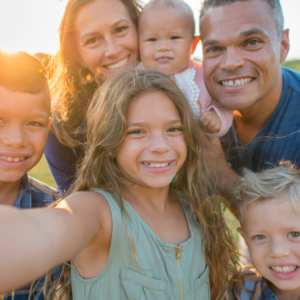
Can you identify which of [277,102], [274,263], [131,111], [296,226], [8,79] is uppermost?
[8,79]

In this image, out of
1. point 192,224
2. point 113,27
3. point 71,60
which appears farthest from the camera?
point 71,60

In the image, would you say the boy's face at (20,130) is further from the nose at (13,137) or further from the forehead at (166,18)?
the forehead at (166,18)

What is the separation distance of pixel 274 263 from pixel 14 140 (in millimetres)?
1958

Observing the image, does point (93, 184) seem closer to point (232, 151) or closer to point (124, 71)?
point (124, 71)

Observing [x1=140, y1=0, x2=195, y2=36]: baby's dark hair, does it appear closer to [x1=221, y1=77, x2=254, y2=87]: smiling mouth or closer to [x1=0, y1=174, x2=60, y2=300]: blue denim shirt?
[x1=221, y1=77, x2=254, y2=87]: smiling mouth

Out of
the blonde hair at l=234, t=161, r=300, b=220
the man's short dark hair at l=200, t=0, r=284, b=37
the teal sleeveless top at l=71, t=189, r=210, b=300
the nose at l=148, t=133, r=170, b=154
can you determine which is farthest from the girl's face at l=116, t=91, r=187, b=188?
the man's short dark hair at l=200, t=0, r=284, b=37

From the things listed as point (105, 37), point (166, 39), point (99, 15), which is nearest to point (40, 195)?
point (105, 37)

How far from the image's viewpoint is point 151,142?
2.00 m

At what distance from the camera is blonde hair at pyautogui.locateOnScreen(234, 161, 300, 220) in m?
2.15

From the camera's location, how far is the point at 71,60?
9.91 ft

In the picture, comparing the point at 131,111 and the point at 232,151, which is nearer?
the point at 131,111

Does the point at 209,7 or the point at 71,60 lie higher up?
the point at 209,7

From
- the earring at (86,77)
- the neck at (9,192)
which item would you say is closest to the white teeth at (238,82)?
the earring at (86,77)

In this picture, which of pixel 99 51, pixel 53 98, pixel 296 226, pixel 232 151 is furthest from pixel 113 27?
pixel 296 226
